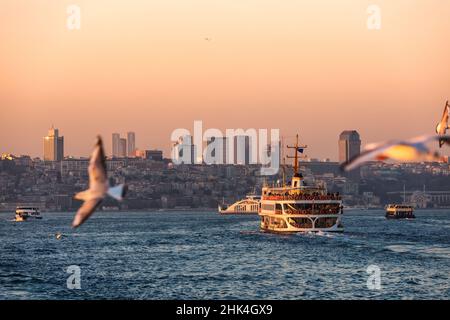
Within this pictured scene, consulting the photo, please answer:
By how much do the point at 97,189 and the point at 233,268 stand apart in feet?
119

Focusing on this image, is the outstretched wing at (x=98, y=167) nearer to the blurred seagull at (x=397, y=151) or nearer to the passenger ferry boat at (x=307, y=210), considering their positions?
the blurred seagull at (x=397, y=151)

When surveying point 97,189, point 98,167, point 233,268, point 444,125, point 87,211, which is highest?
point 444,125

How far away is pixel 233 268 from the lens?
52.3 metres

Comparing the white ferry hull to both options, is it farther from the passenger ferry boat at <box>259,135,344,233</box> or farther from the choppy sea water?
the choppy sea water

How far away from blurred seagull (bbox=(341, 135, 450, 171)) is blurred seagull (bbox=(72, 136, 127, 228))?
3805 mm

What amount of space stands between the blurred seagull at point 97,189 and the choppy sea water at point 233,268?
23.4m

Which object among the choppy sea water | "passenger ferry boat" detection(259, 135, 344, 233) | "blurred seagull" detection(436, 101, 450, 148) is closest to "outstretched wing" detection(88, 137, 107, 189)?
→ "blurred seagull" detection(436, 101, 450, 148)

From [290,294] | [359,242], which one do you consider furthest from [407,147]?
[359,242]

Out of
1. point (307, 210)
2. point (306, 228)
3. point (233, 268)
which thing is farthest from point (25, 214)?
point (233, 268)

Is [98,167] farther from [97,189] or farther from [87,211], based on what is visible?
[87,211]

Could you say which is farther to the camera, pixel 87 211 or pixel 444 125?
pixel 444 125

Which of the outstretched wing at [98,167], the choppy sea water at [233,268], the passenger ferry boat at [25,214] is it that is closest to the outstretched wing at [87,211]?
the outstretched wing at [98,167]

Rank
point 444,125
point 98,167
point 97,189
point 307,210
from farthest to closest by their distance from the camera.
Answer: point 307,210, point 444,125, point 97,189, point 98,167
